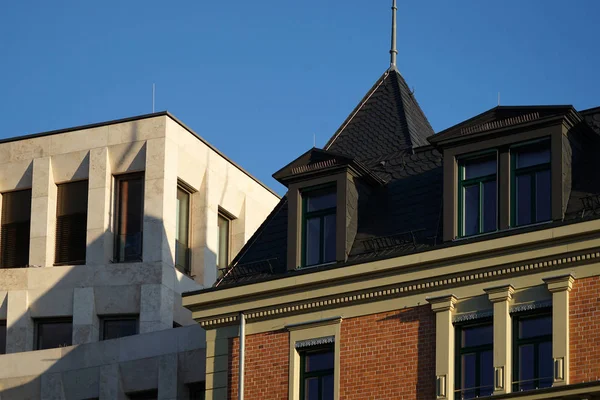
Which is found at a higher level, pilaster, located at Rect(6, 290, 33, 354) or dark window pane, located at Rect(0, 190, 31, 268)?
dark window pane, located at Rect(0, 190, 31, 268)

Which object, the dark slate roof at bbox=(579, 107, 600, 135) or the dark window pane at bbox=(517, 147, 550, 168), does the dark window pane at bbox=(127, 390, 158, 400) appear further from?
the dark slate roof at bbox=(579, 107, 600, 135)

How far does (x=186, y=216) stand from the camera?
52.2 m

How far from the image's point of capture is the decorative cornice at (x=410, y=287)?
3350 centimetres

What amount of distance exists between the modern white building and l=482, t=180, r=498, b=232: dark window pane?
1510cm

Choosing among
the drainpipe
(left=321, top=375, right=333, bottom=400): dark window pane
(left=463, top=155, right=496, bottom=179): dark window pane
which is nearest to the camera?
(left=463, top=155, right=496, bottom=179): dark window pane

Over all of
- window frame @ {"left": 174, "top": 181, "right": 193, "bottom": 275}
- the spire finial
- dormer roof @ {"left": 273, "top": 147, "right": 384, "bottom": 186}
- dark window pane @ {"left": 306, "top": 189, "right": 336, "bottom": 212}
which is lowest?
dark window pane @ {"left": 306, "top": 189, "right": 336, "bottom": 212}

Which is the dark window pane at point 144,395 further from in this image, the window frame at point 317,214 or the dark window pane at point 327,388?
the dark window pane at point 327,388

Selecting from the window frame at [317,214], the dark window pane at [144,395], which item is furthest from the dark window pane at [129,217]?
the window frame at [317,214]

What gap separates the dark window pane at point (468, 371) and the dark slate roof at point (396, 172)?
2.39 m

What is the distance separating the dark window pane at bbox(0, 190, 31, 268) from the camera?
52625mm

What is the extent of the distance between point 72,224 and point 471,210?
63.9ft

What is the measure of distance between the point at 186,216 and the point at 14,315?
237 inches

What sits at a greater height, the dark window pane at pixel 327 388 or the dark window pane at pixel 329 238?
the dark window pane at pixel 329 238

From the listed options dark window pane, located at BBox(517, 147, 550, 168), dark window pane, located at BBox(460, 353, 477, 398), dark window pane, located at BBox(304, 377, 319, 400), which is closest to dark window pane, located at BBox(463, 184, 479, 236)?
dark window pane, located at BBox(517, 147, 550, 168)
